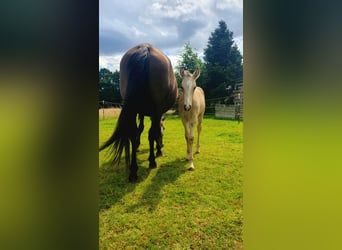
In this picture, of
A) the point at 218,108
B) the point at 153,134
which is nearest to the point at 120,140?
the point at 153,134

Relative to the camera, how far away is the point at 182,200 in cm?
90

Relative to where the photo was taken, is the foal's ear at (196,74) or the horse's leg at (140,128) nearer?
the foal's ear at (196,74)

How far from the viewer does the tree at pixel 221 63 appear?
79 centimetres

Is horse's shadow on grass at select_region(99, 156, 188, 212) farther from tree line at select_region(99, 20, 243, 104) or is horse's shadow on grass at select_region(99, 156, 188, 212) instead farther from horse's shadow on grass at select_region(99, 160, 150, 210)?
tree line at select_region(99, 20, 243, 104)

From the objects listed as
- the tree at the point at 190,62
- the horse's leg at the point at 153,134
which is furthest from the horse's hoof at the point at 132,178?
the tree at the point at 190,62

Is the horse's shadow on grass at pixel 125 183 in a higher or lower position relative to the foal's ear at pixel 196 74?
lower

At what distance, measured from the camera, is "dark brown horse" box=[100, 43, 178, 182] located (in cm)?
99

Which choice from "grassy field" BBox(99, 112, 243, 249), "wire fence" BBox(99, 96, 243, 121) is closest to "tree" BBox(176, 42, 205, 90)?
"wire fence" BBox(99, 96, 243, 121)

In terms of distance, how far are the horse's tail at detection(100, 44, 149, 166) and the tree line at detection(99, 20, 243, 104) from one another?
0.33 feet

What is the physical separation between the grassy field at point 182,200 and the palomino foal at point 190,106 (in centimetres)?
4

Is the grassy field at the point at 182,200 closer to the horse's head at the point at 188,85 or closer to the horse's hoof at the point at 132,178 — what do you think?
the horse's hoof at the point at 132,178

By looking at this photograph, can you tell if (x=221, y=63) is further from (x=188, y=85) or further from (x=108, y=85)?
(x=108, y=85)
